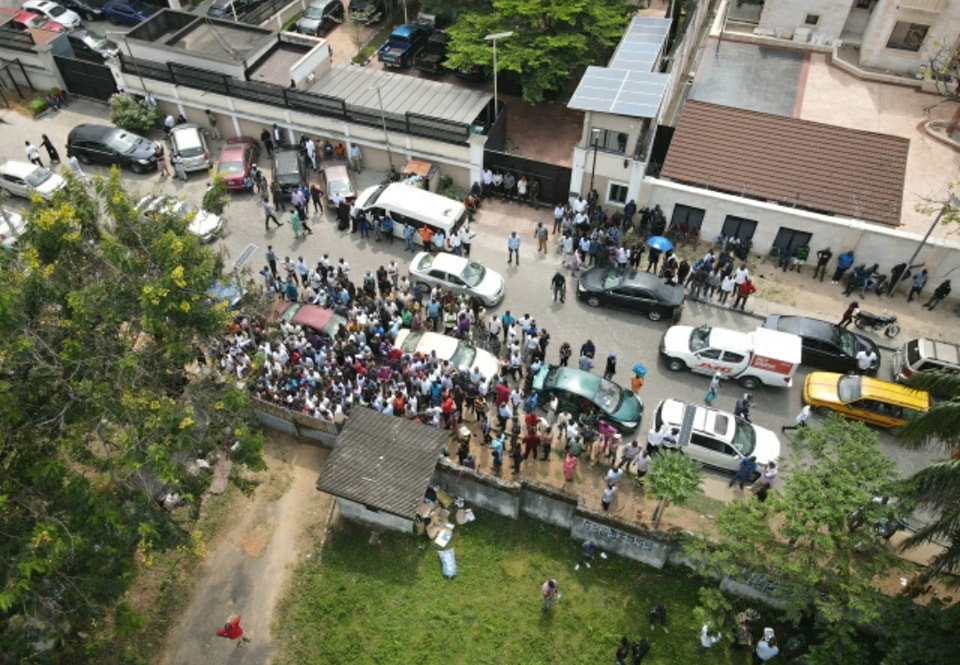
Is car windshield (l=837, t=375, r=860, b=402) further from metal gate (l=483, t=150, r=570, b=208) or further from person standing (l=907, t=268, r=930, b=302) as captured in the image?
metal gate (l=483, t=150, r=570, b=208)

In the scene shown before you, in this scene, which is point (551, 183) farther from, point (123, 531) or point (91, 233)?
point (123, 531)

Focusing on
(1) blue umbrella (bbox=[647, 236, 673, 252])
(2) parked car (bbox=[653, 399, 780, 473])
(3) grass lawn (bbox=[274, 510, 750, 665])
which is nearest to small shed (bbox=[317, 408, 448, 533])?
(3) grass lawn (bbox=[274, 510, 750, 665])

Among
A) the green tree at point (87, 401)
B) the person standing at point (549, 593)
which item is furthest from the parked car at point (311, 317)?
the person standing at point (549, 593)

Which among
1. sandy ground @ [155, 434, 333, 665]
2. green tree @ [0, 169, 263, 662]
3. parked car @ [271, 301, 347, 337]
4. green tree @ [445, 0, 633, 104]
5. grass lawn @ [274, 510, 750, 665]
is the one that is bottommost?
sandy ground @ [155, 434, 333, 665]

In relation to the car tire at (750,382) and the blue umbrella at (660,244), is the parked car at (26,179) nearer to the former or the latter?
the blue umbrella at (660,244)

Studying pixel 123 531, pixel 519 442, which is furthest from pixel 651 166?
pixel 123 531

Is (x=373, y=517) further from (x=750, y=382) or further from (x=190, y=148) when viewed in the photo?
(x=190, y=148)

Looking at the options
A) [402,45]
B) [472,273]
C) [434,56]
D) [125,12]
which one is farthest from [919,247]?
[125,12]
